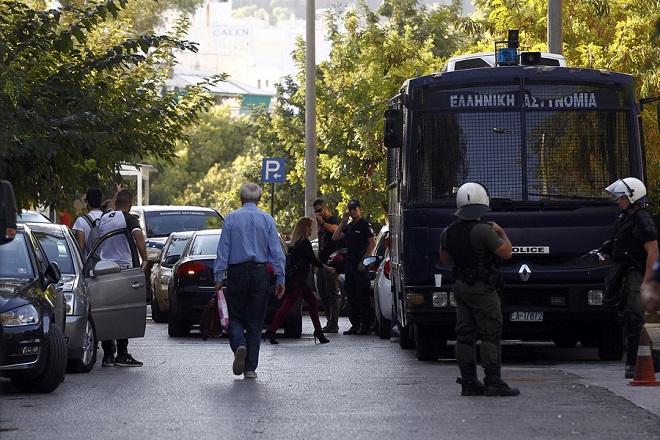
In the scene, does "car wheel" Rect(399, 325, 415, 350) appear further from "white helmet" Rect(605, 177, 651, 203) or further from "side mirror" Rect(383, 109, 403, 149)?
"white helmet" Rect(605, 177, 651, 203)

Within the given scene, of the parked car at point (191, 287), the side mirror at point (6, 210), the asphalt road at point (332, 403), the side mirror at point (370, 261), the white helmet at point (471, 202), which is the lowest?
the asphalt road at point (332, 403)

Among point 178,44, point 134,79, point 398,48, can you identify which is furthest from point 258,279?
point 398,48

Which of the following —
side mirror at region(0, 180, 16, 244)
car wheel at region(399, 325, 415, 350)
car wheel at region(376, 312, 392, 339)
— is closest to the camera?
side mirror at region(0, 180, 16, 244)

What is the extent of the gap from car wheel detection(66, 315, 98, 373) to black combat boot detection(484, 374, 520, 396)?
4.17 metres

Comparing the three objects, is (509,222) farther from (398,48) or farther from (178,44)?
(398,48)

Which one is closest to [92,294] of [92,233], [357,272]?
[92,233]

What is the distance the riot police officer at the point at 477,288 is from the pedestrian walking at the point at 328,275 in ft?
27.5

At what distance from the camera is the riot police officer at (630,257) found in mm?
13109

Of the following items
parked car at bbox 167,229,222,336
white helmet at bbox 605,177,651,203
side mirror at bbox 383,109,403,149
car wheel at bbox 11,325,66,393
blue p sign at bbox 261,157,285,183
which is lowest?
car wheel at bbox 11,325,66,393

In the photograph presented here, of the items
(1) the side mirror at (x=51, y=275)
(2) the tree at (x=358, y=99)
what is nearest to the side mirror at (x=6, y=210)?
(1) the side mirror at (x=51, y=275)

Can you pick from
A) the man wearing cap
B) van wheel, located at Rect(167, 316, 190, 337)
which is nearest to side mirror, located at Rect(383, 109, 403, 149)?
the man wearing cap

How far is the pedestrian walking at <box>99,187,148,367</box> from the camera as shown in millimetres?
15625

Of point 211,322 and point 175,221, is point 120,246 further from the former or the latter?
point 175,221

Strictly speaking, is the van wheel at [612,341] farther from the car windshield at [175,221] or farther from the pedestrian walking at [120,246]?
the car windshield at [175,221]
